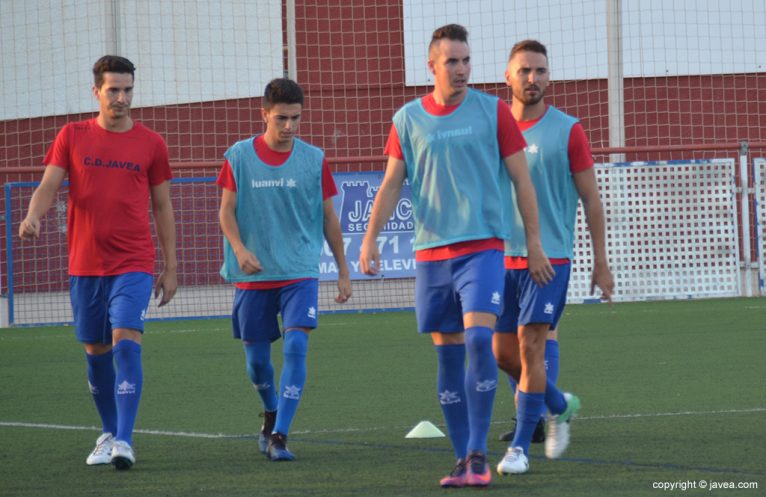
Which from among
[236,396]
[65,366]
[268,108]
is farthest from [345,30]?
[268,108]

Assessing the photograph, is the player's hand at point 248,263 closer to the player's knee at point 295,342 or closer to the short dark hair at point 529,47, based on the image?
the player's knee at point 295,342

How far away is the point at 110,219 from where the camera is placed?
6684mm

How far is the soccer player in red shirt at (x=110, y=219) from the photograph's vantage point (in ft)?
21.7

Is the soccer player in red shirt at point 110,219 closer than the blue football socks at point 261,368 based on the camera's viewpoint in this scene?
Yes

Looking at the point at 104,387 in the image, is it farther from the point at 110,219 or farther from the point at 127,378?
the point at 110,219

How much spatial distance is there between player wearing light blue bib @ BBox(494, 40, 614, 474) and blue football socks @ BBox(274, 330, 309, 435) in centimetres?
96

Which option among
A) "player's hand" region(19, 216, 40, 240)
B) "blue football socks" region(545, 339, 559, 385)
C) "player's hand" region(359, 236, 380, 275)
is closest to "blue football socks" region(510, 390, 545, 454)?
"blue football socks" region(545, 339, 559, 385)

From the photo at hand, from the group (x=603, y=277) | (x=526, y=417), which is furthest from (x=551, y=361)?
(x=526, y=417)

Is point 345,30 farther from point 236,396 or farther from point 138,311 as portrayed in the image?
point 138,311

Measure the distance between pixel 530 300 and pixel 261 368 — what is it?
1.54 meters

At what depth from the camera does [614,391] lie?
8953mm

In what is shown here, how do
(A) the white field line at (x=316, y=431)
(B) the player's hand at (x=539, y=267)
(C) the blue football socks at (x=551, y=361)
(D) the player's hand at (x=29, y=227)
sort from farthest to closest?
(A) the white field line at (x=316, y=431), (C) the blue football socks at (x=551, y=361), (D) the player's hand at (x=29, y=227), (B) the player's hand at (x=539, y=267)

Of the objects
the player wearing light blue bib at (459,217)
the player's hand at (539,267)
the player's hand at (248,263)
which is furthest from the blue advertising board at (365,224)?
the player's hand at (539,267)

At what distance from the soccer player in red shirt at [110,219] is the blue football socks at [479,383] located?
1707 mm
